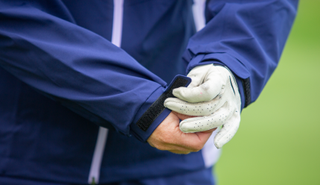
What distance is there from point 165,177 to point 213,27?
1.91 ft

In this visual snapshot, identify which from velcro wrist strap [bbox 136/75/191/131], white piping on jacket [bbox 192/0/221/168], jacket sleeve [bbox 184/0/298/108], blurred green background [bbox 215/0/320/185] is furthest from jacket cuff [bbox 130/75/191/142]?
blurred green background [bbox 215/0/320/185]

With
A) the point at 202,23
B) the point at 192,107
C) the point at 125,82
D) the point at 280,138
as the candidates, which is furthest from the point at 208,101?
the point at 280,138

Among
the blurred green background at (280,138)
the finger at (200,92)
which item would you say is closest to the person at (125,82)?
the finger at (200,92)

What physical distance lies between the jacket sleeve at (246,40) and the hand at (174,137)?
181mm

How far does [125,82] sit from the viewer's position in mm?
689

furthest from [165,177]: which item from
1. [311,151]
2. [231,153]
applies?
[311,151]

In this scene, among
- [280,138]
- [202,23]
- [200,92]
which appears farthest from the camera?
[280,138]

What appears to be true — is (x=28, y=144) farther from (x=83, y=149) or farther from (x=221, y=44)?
(x=221, y=44)

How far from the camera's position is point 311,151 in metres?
2.89

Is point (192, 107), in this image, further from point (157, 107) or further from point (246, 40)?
point (246, 40)

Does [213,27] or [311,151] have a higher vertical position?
[213,27]

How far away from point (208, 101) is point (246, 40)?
25 cm

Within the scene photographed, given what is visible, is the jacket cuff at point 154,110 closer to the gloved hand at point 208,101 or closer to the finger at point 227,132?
the gloved hand at point 208,101

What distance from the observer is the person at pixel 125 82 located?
686 millimetres
